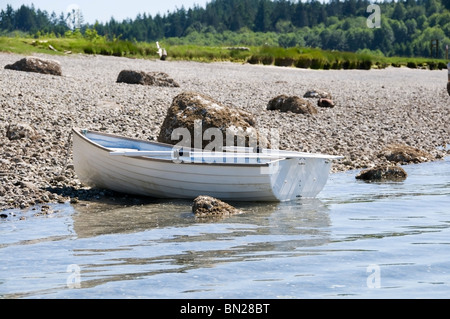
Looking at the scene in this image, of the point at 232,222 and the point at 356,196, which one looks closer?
the point at 232,222

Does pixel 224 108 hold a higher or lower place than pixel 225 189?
higher

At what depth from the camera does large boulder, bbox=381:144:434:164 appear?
18.5 meters

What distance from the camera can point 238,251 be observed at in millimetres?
9992

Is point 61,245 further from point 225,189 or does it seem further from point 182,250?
point 225,189

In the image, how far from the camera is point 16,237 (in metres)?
10.7

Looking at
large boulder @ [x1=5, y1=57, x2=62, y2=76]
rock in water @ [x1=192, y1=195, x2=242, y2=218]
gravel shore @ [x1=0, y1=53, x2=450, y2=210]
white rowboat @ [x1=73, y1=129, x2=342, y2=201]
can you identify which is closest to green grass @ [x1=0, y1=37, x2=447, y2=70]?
gravel shore @ [x1=0, y1=53, x2=450, y2=210]

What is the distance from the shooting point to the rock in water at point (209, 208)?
1227 centimetres

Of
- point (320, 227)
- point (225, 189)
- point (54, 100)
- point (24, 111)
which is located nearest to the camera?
point (320, 227)

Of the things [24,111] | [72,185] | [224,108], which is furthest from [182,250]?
[24,111]

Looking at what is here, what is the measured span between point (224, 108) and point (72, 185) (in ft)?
12.1

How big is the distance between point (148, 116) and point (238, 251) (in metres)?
11.5

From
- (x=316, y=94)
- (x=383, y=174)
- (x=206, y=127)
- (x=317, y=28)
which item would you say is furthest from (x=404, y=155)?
(x=317, y=28)

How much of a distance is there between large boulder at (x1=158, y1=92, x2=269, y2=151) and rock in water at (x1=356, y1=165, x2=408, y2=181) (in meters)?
2.16
